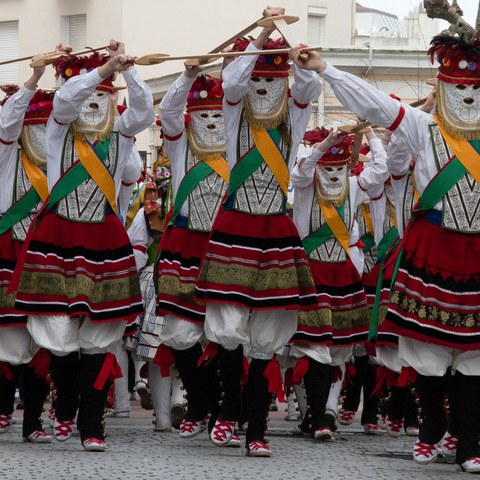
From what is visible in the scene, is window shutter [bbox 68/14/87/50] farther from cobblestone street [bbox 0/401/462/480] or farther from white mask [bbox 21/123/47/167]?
cobblestone street [bbox 0/401/462/480]

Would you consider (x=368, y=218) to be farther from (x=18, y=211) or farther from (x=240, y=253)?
(x=240, y=253)

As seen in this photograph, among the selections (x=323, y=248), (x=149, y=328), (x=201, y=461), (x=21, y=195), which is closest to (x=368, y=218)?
(x=323, y=248)

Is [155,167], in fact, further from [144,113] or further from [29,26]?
[29,26]

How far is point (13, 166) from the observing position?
413 inches

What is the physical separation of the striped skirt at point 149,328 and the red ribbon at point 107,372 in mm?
1743

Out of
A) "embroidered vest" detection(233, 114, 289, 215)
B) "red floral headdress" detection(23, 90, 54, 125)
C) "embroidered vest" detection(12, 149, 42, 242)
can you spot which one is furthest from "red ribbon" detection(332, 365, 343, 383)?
"red floral headdress" detection(23, 90, 54, 125)

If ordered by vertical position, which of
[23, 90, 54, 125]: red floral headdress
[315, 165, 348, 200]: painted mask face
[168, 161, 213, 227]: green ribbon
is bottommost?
[168, 161, 213, 227]: green ribbon

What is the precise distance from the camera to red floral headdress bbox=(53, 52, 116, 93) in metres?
9.75

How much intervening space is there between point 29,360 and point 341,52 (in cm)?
2038

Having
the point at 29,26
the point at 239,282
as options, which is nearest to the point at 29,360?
the point at 239,282

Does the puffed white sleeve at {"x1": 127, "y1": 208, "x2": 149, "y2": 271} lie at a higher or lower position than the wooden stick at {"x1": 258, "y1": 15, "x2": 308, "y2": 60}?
lower

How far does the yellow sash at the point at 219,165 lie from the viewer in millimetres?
10508

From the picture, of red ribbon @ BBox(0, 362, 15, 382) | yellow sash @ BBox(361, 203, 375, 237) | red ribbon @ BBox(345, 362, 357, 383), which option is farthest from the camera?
yellow sash @ BBox(361, 203, 375, 237)

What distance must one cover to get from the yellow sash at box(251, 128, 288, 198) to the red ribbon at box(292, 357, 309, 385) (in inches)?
62.4
